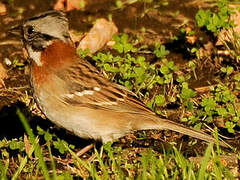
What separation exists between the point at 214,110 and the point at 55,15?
1.78 metres

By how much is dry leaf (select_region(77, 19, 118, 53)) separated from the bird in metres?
1.56

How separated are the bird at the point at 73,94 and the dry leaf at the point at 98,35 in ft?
5.10

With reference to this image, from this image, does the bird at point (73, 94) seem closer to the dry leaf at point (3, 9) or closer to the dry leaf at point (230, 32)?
the dry leaf at point (230, 32)

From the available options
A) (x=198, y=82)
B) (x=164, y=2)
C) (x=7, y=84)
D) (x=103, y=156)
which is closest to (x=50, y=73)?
(x=103, y=156)

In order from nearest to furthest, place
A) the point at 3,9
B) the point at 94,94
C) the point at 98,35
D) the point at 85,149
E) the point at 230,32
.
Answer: the point at 94,94 < the point at 85,149 < the point at 230,32 < the point at 98,35 < the point at 3,9

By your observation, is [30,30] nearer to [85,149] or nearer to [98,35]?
[85,149]

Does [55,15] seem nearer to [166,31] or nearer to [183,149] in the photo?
[183,149]

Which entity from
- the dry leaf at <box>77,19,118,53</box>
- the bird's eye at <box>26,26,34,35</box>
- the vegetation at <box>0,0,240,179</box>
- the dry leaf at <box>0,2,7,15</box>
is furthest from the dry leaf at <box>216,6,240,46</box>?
the dry leaf at <box>0,2,7,15</box>

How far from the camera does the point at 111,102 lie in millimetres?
5875

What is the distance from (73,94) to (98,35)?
6.47 ft

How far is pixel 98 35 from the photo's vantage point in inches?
302

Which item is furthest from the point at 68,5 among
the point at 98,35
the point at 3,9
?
the point at 98,35

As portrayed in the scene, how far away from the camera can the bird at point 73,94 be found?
5.71 m

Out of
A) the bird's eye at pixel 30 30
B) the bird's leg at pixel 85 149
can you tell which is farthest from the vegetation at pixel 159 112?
the bird's eye at pixel 30 30
